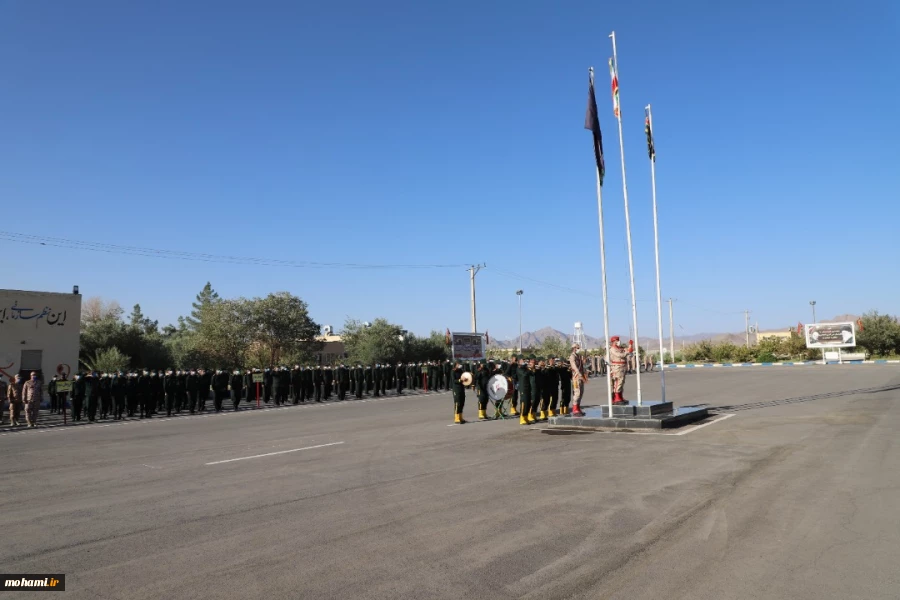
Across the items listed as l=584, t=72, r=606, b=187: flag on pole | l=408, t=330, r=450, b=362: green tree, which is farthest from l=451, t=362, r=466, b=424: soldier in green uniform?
l=408, t=330, r=450, b=362: green tree

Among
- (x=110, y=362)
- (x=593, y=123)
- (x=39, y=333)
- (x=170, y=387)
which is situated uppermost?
(x=593, y=123)

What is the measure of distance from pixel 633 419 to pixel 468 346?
35.7 meters

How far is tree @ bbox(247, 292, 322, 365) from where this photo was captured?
5609cm

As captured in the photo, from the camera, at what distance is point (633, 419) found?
1453 centimetres

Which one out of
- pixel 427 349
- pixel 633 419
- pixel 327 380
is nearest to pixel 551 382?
pixel 633 419

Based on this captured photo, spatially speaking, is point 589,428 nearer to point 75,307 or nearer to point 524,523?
point 524,523

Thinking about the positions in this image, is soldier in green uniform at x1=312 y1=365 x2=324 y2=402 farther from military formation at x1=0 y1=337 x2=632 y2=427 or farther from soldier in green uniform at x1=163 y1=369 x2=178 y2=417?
soldier in green uniform at x1=163 y1=369 x2=178 y2=417

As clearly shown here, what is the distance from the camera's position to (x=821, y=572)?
5.00 meters

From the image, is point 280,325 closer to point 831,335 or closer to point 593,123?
point 593,123

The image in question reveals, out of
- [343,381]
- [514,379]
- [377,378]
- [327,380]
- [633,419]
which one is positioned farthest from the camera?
[377,378]

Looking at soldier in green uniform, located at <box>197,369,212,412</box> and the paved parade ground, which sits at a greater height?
soldier in green uniform, located at <box>197,369,212,412</box>

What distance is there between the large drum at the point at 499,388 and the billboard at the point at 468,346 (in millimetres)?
29520

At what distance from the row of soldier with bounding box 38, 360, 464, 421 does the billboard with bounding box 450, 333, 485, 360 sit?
10.3 metres

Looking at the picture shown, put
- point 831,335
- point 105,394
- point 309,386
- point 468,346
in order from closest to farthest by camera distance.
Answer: point 105,394, point 309,386, point 468,346, point 831,335
